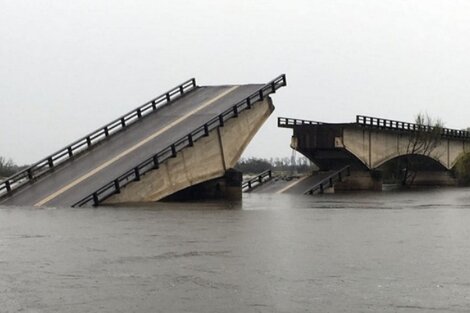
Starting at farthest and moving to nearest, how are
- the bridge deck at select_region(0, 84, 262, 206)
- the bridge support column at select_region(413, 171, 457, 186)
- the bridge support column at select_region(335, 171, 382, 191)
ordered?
the bridge support column at select_region(413, 171, 457, 186) < the bridge support column at select_region(335, 171, 382, 191) < the bridge deck at select_region(0, 84, 262, 206)

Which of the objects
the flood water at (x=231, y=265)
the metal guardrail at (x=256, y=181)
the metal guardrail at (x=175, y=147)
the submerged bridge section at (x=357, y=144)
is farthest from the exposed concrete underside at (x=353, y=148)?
the flood water at (x=231, y=265)

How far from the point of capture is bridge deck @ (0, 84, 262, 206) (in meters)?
40.1

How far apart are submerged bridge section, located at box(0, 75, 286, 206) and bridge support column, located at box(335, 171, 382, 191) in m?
24.3

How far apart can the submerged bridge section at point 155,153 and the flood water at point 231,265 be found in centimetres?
953

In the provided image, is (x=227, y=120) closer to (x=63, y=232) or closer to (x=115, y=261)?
(x=63, y=232)

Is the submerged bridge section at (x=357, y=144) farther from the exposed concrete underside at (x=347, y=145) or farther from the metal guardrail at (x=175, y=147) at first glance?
the metal guardrail at (x=175, y=147)

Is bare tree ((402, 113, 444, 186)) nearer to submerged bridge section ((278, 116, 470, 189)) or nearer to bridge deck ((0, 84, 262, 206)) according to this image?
submerged bridge section ((278, 116, 470, 189))

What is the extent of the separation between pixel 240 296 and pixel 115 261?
538cm

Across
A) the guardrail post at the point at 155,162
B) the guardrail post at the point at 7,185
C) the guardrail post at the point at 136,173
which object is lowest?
the guardrail post at the point at 7,185

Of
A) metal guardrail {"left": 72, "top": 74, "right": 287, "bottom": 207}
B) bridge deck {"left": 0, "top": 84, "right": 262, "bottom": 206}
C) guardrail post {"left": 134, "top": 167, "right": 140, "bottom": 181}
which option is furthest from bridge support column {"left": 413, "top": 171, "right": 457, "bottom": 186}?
guardrail post {"left": 134, "top": 167, "right": 140, "bottom": 181}

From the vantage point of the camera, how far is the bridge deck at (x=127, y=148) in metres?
40.1

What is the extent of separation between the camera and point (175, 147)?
144ft

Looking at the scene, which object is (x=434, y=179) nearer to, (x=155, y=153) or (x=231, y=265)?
(x=155, y=153)

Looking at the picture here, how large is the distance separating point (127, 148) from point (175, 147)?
3794mm
